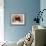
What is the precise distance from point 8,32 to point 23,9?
114 cm

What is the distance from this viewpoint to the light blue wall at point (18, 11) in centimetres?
564

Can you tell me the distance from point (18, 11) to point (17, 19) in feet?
1.11

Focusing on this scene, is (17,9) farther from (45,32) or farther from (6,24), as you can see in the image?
(45,32)

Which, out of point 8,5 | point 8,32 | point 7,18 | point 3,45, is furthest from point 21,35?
point 3,45

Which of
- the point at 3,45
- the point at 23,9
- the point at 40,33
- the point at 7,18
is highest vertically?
the point at 23,9

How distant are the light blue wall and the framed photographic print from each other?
151 mm

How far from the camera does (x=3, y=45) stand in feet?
12.6

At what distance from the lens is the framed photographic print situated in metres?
5.68

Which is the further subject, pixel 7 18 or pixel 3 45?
pixel 7 18

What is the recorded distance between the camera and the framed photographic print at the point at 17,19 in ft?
18.6

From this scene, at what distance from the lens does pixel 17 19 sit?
18.7 ft

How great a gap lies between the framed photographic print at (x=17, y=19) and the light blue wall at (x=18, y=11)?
0.15 meters

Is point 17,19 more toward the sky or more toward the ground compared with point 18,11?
more toward the ground

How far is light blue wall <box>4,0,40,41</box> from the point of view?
5637mm
